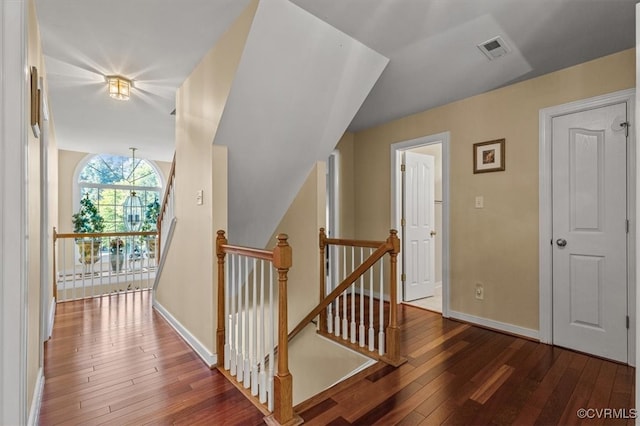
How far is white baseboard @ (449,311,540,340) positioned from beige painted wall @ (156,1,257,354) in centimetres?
241

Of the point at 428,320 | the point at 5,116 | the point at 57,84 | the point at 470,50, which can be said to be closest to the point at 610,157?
the point at 470,50

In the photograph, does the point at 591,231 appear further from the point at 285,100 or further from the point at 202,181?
the point at 202,181

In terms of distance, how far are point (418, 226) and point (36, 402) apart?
3.81m

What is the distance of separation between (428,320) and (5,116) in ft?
11.1

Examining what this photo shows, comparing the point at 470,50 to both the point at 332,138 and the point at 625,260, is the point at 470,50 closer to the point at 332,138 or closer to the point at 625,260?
the point at 332,138

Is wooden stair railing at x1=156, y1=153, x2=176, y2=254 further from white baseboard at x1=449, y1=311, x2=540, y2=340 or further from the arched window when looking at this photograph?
white baseboard at x1=449, y1=311, x2=540, y2=340

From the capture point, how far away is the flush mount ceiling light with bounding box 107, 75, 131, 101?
2.67 meters

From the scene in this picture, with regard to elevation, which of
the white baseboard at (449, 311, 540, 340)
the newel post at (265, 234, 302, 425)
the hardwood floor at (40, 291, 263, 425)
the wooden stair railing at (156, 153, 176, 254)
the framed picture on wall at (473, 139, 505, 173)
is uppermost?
the framed picture on wall at (473, 139, 505, 173)

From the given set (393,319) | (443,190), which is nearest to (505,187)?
(443,190)

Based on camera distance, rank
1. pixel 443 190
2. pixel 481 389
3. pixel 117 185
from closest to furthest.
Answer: pixel 481 389, pixel 443 190, pixel 117 185

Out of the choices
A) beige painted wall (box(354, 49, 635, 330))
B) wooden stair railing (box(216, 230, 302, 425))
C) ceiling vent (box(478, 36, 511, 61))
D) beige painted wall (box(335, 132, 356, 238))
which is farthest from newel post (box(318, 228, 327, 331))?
ceiling vent (box(478, 36, 511, 61))

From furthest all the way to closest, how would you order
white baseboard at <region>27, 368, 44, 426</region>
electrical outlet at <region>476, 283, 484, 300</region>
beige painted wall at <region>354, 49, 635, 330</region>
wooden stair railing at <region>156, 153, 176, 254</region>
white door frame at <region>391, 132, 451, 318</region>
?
wooden stair railing at <region>156, 153, 176, 254</region> → white door frame at <region>391, 132, 451, 318</region> → electrical outlet at <region>476, 283, 484, 300</region> → beige painted wall at <region>354, 49, 635, 330</region> → white baseboard at <region>27, 368, 44, 426</region>

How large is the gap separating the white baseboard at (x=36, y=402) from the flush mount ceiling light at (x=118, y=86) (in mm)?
2261

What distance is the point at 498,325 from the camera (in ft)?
9.33
